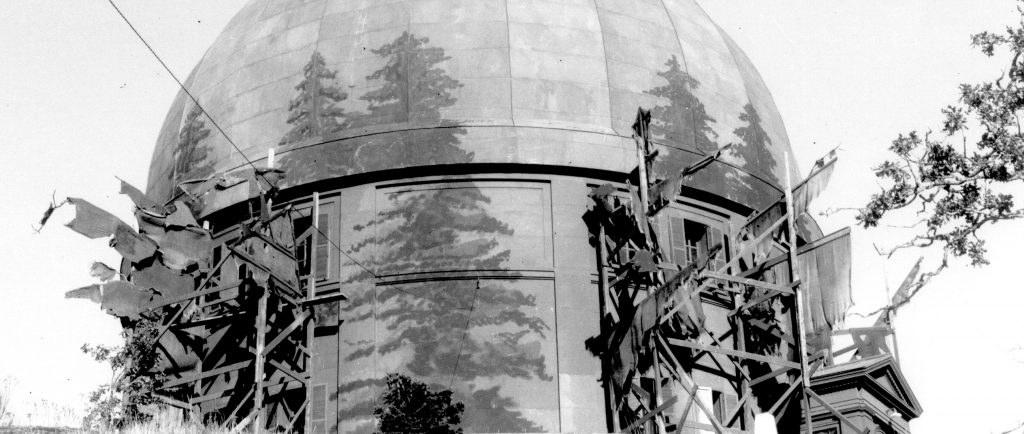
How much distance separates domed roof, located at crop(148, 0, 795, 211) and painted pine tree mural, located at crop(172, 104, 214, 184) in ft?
0.13

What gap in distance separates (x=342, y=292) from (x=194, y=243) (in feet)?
12.9

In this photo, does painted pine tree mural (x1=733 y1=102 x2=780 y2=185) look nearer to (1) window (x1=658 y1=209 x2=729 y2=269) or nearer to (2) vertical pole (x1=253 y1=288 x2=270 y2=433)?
(1) window (x1=658 y1=209 x2=729 y2=269)

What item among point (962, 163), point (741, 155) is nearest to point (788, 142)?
point (741, 155)

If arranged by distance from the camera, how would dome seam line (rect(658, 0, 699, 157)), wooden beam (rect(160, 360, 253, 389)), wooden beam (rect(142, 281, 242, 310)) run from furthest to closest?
dome seam line (rect(658, 0, 699, 157)), wooden beam (rect(142, 281, 242, 310)), wooden beam (rect(160, 360, 253, 389))

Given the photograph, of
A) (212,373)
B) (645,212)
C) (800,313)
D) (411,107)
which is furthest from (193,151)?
(800,313)

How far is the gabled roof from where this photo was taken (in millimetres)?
31203

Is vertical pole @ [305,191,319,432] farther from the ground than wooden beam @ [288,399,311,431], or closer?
farther from the ground

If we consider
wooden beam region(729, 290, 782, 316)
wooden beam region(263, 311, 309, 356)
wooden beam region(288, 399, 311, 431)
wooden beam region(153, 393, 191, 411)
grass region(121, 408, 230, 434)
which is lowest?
grass region(121, 408, 230, 434)

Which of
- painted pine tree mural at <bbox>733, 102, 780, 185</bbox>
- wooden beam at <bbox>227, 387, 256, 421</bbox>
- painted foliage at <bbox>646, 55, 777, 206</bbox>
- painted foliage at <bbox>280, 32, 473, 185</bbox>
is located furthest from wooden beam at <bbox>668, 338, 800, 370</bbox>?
wooden beam at <bbox>227, 387, 256, 421</bbox>

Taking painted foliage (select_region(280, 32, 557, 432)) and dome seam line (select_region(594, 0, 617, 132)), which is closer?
painted foliage (select_region(280, 32, 557, 432))

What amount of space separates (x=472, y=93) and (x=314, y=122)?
3.44 metres

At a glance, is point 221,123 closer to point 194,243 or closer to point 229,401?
point 194,243

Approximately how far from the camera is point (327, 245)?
1184 inches

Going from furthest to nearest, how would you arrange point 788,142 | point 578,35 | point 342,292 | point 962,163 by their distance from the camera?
point 788,142 → point 578,35 → point 342,292 → point 962,163
